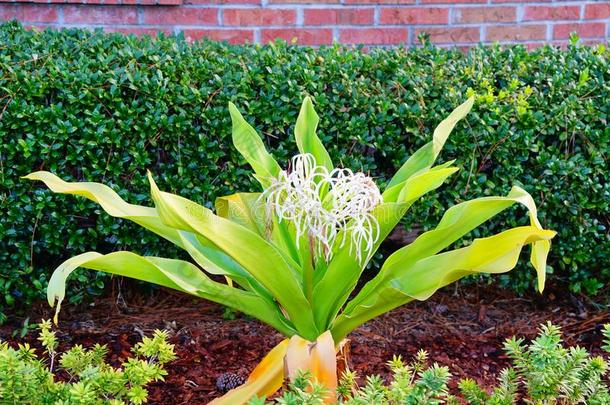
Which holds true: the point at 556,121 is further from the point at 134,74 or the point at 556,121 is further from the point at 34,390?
the point at 34,390

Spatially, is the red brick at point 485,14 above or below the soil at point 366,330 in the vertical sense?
above

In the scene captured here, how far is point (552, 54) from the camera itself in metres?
3.67

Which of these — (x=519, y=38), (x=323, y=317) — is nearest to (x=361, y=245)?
(x=323, y=317)

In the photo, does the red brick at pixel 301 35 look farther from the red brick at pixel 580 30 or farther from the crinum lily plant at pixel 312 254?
the crinum lily plant at pixel 312 254

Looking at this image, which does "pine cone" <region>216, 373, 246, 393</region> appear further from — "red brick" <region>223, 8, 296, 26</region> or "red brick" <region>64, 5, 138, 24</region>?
"red brick" <region>64, 5, 138, 24</region>

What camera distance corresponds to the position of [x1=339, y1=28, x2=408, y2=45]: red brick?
458cm

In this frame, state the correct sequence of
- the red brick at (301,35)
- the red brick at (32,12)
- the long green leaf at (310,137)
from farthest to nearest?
the red brick at (301,35) < the red brick at (32,12) < the long green leaf at (310,137)

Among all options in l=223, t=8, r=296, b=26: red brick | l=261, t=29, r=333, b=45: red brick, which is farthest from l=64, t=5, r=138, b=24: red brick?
l=261, t=29, r=333, b=45: red brick

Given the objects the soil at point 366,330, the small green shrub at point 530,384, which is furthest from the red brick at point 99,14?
the small green shrub at point 530,384

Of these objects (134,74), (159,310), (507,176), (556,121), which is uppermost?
(134,74)

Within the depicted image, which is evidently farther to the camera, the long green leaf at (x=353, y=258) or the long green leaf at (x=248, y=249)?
the long green leaf at (x=353, y=258)

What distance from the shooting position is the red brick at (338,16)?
4.52 meters

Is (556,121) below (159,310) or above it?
above

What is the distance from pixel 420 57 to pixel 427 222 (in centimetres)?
89
